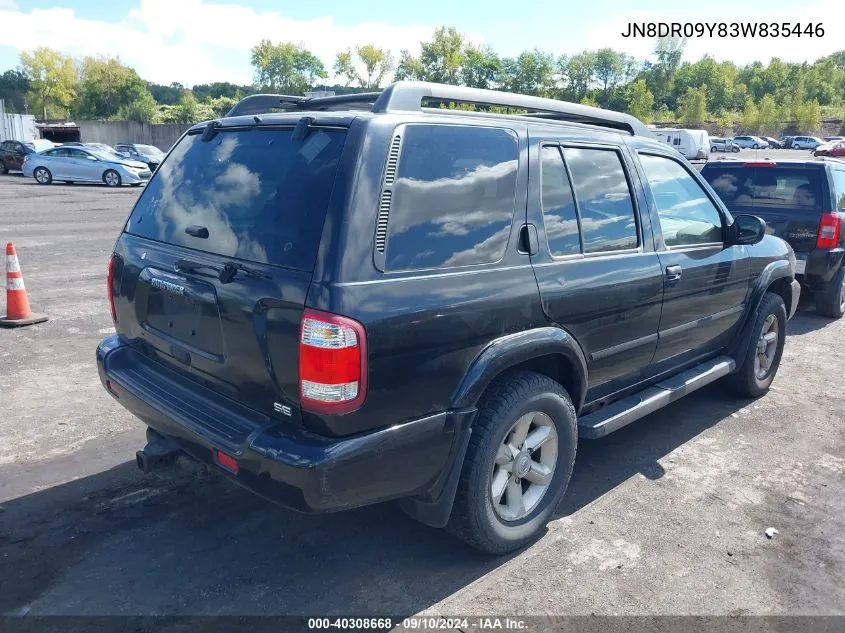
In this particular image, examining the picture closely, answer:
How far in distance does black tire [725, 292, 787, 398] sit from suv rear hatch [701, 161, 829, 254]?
8.66 ft

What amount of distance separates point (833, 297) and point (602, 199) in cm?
586

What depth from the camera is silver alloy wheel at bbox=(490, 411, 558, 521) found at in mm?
3197

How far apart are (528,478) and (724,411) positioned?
2613mm

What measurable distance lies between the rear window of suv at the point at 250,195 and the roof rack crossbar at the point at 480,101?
0.36 meters

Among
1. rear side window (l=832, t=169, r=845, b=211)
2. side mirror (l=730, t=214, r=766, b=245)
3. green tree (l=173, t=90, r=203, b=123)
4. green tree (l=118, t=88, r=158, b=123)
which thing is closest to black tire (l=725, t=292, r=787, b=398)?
side mirror (l=730, t=214, r=766, b=245)

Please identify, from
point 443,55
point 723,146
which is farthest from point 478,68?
point 723,146

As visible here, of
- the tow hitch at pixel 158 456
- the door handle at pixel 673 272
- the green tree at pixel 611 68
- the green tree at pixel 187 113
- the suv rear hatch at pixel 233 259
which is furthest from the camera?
the green tree at pixel 611 68

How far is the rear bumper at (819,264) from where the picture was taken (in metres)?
7.51

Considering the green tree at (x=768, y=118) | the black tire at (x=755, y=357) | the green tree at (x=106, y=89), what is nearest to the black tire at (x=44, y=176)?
the black tire at (x=755, y=357)


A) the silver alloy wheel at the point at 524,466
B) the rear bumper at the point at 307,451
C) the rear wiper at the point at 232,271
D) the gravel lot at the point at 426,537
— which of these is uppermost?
the rear wiper at the point at 232,271

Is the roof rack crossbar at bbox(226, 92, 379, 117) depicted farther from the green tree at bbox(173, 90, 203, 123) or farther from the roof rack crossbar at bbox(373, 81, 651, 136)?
the green tree at bbox(173, 90, 203, 123)

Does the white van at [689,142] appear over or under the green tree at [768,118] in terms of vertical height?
under

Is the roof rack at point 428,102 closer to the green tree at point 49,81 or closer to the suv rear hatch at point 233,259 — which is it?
the suv rear hatch at point 233,259

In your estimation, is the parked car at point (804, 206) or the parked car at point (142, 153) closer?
the parked car at point (804, 206)
